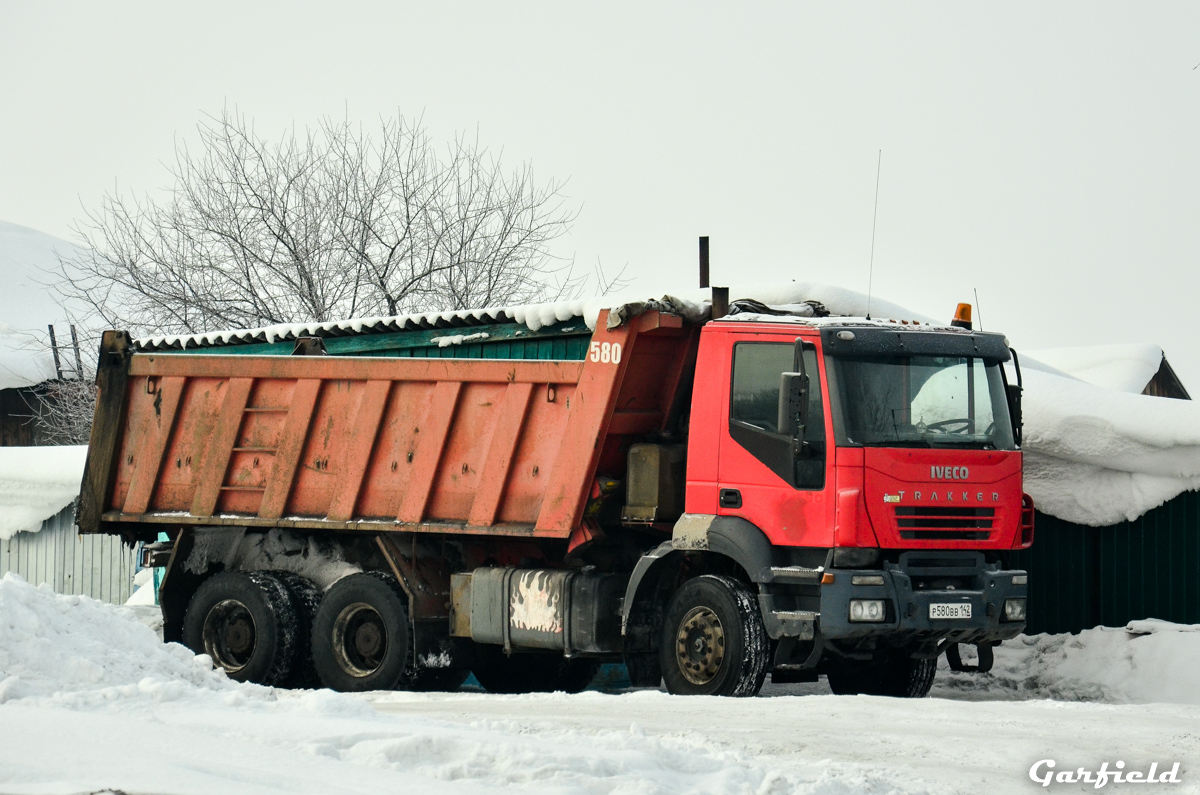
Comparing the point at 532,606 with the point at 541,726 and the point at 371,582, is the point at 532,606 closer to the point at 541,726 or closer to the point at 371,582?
the point at 371,582

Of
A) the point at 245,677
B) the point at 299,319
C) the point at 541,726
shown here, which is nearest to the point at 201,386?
the point at 245,677

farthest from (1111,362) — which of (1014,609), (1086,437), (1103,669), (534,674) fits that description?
(1014,609)

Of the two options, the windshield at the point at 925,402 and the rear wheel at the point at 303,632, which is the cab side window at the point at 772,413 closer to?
the windshield at the point at 925,402

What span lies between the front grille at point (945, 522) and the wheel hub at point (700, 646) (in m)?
1.36

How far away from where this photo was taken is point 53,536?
65.7ft

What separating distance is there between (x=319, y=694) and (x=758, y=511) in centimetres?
319

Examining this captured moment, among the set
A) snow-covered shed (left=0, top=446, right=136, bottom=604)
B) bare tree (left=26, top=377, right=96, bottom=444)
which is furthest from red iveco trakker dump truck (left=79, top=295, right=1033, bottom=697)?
bare tree (left=26, top=377, right=96, bottom=444)

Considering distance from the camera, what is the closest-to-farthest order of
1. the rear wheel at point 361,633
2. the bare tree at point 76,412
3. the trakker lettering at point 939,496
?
the trakker lettering at point 939,496 → the rear wheel at point 361,633 → the bare tree at point 76,412

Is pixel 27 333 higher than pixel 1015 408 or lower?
higher

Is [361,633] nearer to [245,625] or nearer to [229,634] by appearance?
[245,625]

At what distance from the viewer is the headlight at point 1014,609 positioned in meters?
9.46

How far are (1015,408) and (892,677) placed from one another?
2190 mm

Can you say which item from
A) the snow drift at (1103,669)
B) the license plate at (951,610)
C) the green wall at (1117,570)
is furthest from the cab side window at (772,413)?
the green wall at (1117,570)

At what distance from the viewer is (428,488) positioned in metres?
11.2
